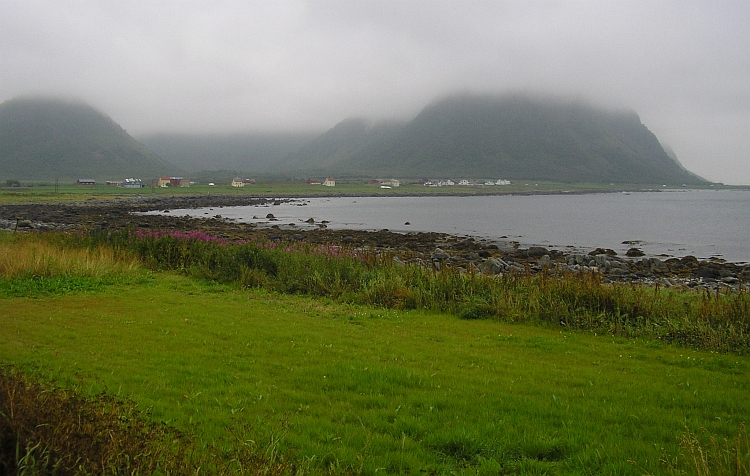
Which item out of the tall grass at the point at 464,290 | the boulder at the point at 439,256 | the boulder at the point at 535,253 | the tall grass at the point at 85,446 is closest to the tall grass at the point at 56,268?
the tall grass at the point at 464,290

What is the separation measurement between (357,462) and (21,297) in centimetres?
1104

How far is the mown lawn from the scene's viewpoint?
5.12 metres

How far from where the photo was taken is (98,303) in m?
12.1

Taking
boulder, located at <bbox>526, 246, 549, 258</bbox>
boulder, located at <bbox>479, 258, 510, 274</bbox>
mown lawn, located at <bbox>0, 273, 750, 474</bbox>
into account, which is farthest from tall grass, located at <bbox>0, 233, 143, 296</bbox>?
boulder, located at <bbox>526, 246, 549, 258</bbox>

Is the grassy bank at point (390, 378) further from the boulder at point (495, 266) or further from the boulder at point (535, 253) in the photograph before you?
the boulder at point (535, 253)

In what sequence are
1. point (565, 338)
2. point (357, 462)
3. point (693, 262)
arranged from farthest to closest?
point (693, 262), point (565, 338), point (357, 462)

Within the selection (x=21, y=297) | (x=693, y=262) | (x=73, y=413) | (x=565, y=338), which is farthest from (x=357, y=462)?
(x=693, y=262)

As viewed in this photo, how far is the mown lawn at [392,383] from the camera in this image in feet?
16.8

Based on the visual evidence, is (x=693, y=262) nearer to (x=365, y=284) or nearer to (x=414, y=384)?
(x=365, y=284)

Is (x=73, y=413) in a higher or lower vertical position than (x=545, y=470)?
higher

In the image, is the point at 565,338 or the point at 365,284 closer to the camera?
the point at 565,338

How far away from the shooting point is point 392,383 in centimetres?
704

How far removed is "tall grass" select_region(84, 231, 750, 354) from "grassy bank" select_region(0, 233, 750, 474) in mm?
102

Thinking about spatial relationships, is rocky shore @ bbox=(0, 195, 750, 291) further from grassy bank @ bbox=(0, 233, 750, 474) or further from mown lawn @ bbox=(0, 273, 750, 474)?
mown lawn @ bbox=(0, 273, 750, 474)
